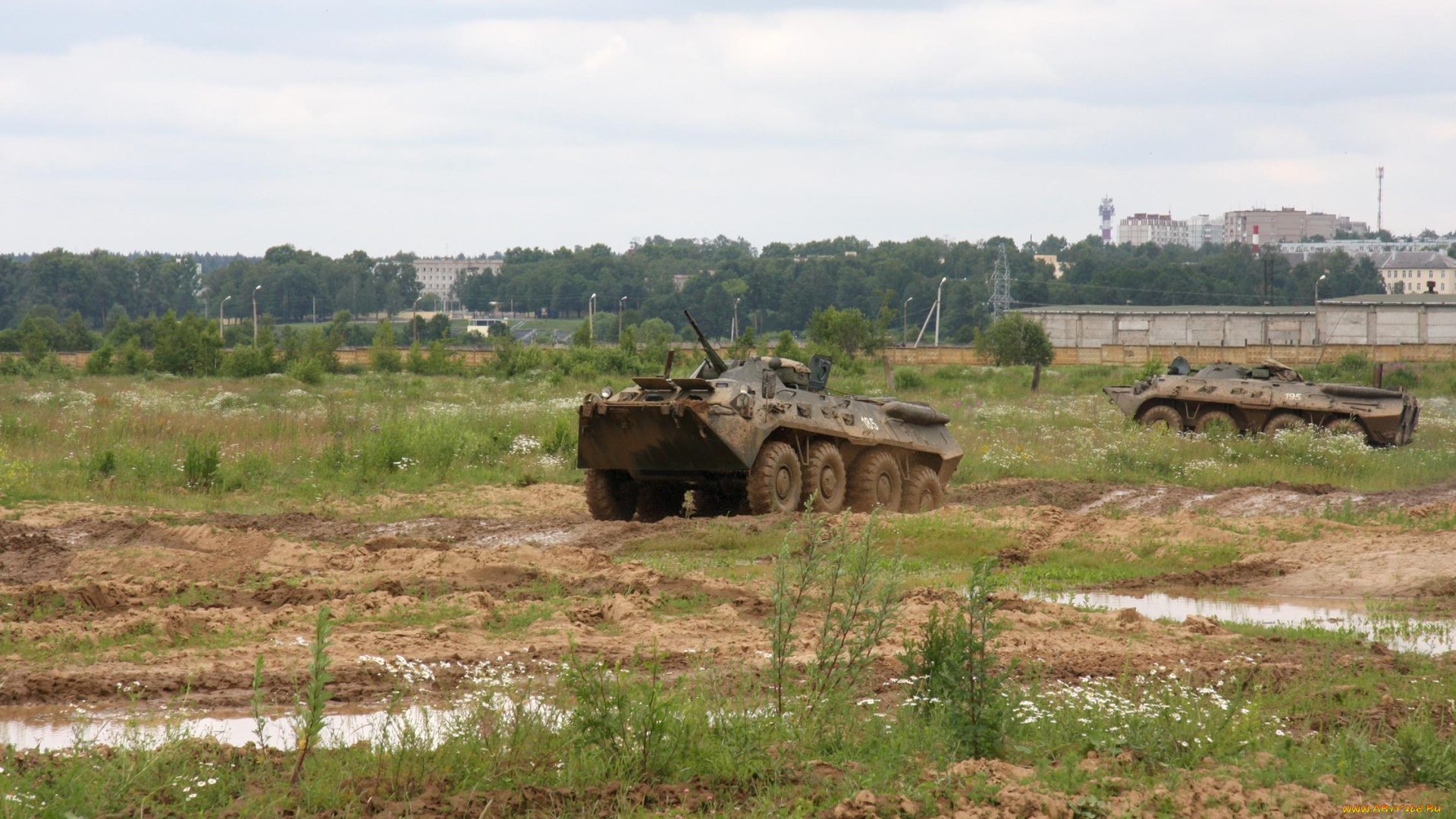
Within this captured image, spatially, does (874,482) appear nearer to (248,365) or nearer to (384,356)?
(248,365)

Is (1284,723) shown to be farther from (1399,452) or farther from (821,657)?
(1399,452)

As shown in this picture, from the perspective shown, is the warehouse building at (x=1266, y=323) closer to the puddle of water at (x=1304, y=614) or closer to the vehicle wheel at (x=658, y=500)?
the vehicle wheel at (x=658, y=500)

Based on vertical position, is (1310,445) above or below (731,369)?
below

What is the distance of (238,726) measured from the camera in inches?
261

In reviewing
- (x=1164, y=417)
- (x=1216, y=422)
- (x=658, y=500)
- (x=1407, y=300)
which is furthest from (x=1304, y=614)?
(x=1407, y=300)

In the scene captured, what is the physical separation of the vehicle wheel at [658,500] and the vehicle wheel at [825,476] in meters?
1.61

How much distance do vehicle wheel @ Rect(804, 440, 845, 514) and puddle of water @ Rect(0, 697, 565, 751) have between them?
9.34 meters

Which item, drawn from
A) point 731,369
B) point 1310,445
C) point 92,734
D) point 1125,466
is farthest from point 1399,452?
point 92,734

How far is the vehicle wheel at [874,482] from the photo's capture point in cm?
1689

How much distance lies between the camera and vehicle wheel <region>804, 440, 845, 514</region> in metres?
16.1

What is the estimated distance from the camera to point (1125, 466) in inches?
837

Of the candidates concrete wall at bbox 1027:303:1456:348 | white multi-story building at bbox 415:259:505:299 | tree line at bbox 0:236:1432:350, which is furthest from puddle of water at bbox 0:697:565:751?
white multi-story building at bbox 415:259:505:299

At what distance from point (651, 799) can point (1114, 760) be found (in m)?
1.97

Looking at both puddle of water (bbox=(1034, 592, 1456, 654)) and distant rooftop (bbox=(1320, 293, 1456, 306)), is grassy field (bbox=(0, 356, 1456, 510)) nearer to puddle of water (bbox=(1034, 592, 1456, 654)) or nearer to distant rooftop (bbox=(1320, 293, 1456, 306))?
puddle of water (bbox=(1034, 592, 1456, 654))
